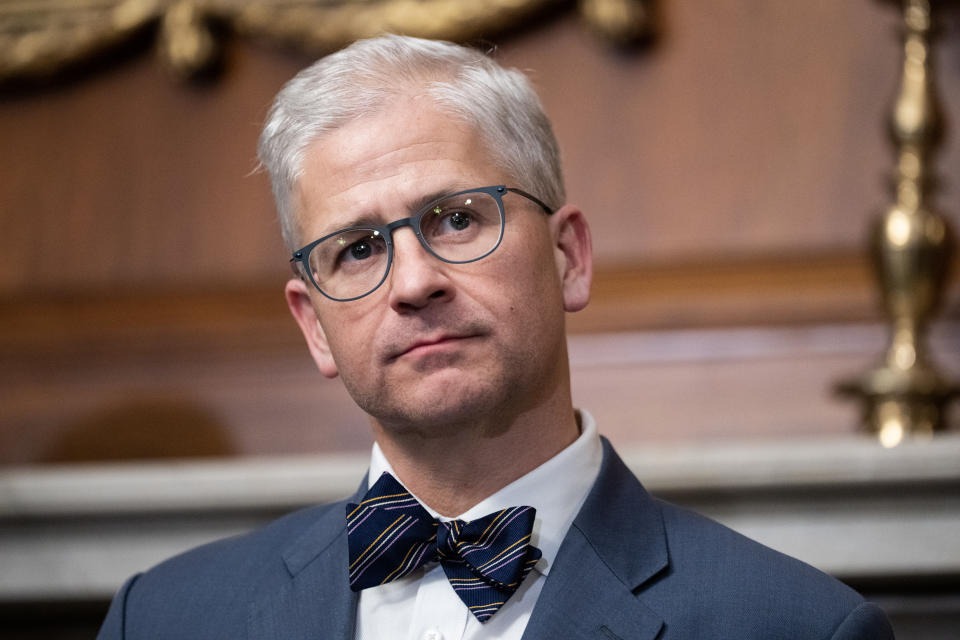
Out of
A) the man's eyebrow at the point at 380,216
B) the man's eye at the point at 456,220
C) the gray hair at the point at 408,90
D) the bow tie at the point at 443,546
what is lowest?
the bow tie at the point at 443,546

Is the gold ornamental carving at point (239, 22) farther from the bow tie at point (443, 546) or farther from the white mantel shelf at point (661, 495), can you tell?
the bow tie at point (443, 546)

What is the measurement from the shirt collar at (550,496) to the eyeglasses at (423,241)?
0.85ft

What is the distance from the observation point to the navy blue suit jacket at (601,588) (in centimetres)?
133

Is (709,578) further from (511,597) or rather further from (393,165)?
(393,165)

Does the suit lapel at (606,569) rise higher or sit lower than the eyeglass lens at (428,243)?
lower

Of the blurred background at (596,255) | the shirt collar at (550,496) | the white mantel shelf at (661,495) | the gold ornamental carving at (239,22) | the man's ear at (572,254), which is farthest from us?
the gold ornamental carving at (239,22)

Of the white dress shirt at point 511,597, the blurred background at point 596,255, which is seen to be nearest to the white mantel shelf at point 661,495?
the blurred background at point 596,255

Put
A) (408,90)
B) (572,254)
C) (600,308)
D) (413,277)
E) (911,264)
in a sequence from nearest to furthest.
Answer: (413,277)
(408,90)
(572,254)
(911,264)
(600,308)

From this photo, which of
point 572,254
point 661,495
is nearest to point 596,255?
point 661,495

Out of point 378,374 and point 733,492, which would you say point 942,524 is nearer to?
point 733,492

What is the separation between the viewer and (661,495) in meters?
2.10

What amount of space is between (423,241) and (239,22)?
55.6 inches

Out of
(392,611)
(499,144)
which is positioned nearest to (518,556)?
(392,611)

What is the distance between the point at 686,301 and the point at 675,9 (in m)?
0.61
